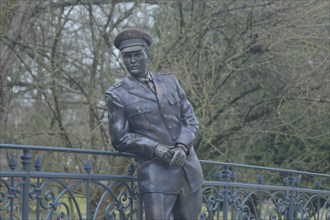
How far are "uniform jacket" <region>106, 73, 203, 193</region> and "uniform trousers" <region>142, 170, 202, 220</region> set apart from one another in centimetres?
5

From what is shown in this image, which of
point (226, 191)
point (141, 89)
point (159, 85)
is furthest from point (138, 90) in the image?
point (226, 191)

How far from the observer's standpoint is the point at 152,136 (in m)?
5.18

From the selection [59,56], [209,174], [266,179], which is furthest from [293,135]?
[59,56]

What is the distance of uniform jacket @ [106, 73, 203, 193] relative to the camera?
5109 mm

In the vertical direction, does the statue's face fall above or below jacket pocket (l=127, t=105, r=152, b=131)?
above

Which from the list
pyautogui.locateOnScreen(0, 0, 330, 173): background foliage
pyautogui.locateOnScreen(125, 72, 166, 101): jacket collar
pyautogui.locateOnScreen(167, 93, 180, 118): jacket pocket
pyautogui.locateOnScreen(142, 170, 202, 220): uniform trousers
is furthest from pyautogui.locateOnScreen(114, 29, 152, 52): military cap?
pyautogui.locateOnScreen(0, 0, 330, 173): background foliage

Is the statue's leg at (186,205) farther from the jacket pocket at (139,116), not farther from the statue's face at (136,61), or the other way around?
the statue's face at (136,61)

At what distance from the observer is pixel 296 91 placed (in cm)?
1172

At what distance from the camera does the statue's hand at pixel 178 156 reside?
16.5 ft

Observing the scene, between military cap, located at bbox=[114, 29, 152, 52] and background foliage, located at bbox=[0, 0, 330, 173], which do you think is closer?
military cap, located at bbox=[114, 29, 152, 52]

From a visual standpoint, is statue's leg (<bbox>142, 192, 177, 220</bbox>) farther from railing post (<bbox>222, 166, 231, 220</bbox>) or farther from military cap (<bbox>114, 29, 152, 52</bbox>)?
railing post (<bbox>222, 166, 231, 220</bbox>)

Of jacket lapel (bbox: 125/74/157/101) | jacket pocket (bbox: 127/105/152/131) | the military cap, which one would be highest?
the military cap

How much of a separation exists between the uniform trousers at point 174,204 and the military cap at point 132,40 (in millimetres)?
1024

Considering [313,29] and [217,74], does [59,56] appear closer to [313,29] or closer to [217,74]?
[217,74]
